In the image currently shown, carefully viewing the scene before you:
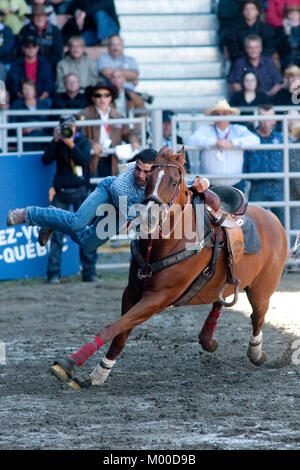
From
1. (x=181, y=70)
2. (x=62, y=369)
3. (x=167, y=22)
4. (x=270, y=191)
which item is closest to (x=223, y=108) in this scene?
(x=270, y=191)

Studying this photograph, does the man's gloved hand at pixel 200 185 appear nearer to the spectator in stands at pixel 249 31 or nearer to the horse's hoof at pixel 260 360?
the horse's hoof at pixel 260 360

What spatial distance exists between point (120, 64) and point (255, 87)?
2.14 m

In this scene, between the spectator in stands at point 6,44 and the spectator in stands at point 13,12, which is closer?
the spectator in stands at point 6,44

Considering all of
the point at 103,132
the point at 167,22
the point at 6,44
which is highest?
the point at 167,22

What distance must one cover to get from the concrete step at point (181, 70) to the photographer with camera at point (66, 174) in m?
4.72

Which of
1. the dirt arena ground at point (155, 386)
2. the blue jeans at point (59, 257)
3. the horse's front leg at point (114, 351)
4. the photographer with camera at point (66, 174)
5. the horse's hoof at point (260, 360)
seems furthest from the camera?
the blue jeans at point (59, 257)

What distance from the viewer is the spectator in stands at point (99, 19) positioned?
45.2 ft

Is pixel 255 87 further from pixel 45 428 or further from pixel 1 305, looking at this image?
pixel 45 428

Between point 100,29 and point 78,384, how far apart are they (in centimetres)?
911

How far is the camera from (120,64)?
1299 cm

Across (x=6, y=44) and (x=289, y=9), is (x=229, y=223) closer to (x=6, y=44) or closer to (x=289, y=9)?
(x=6, y=44)

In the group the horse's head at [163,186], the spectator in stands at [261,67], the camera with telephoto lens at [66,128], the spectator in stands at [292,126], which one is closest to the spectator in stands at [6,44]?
the spectator in stands at [261,67]

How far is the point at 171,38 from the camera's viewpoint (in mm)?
14922

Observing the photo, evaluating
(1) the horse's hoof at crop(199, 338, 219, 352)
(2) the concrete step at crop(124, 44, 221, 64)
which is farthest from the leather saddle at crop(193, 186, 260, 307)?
(2) the concrete step at crop(124, 44, 221, 64)
